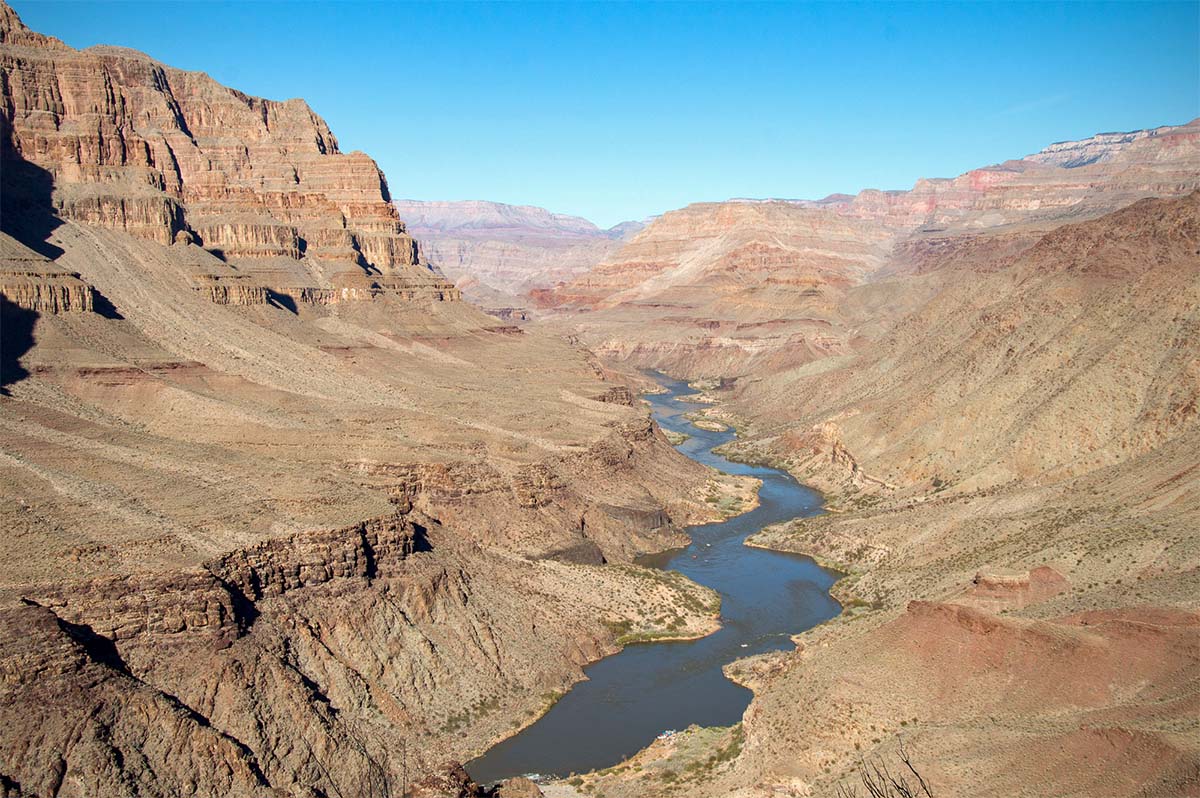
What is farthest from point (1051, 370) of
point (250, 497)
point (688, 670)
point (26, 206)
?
point (26, 206)

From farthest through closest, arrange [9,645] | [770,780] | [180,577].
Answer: [180,577], [770,780], [9,645]

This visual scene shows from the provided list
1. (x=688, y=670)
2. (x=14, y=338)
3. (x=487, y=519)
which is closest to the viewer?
(x=688, y=670)

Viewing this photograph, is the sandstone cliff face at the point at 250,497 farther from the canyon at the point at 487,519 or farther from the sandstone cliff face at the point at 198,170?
the sandstone cliff face at the point at 198,170

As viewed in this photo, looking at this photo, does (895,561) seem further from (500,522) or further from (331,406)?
(331,406)

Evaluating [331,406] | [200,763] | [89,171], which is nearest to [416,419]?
[331,406]

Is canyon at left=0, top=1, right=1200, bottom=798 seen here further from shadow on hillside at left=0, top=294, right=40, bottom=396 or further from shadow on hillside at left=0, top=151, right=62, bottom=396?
shadow on hillside at left=0, top=151, right=62, bottom=396

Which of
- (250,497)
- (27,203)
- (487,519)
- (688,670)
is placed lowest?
(688,670)

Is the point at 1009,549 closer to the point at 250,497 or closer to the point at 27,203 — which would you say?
the point at 250,497

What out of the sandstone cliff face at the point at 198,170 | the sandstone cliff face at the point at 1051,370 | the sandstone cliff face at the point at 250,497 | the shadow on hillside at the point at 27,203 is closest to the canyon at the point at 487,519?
the sandstone cliff face at the point at 250,497
